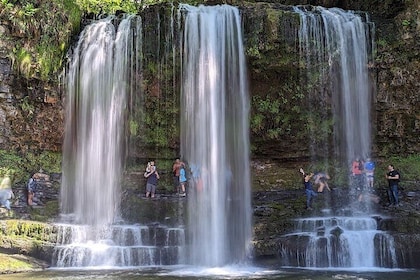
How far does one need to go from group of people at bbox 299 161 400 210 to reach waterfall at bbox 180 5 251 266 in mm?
1985

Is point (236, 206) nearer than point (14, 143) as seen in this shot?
Yes

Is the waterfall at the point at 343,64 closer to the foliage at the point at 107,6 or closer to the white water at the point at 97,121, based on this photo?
the white water at the point at 97,121

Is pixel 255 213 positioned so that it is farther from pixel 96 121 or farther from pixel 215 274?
pixel 96 121

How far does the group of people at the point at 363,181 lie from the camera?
1438 centimetres

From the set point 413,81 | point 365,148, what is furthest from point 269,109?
point 413,81

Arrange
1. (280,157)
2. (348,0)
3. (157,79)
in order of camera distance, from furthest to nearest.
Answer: (348,0), (280,157), (157,79)

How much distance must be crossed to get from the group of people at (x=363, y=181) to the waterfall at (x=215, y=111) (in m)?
1.98

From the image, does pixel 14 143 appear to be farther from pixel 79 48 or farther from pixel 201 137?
pixel 201 137

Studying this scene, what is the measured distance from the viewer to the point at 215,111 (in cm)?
1495

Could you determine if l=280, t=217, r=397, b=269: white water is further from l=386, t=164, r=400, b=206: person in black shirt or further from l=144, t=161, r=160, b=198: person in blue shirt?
l=144, t=161, r=160, b=198: person in blue shirt

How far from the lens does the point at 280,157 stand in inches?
669

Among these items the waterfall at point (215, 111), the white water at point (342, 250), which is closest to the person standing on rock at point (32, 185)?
the waterfall at point (215, 111)

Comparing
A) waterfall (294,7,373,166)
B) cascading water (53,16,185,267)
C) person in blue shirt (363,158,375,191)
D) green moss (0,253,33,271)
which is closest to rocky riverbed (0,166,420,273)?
green moss (0,253,33,271)

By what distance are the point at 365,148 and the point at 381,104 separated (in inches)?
64.2
